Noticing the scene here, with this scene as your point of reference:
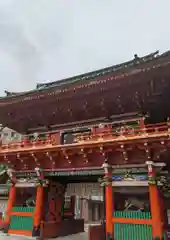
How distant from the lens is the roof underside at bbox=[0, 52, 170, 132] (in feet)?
33.2

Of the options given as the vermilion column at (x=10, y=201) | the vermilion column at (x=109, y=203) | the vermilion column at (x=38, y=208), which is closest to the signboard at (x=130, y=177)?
the vermilion column at (x=109, y=203)

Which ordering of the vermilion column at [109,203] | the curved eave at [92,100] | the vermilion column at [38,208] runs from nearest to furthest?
the vermilion column at [109,203] < the curved eave at [92,100] < the vermilion column at [38,208]

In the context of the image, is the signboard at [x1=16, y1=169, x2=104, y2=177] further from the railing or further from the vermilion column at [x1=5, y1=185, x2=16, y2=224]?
the railing

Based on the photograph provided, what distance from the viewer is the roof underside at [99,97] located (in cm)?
1011

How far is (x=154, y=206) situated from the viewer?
8.55 metres

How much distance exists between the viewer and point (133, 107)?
11.6 m

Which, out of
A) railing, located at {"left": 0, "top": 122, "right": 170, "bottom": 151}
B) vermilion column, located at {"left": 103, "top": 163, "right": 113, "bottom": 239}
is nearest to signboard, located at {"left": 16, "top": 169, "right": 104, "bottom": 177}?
vermilion column, located at {"left": 103, "top": 163, "right": 113, "bottom": 239}

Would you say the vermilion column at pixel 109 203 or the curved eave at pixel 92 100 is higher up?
the curved eave at pixel 92 100

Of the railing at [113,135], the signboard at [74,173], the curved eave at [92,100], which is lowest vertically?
the signboard at [74,173]

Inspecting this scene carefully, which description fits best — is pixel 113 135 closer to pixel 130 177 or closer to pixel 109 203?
pixel 130 177

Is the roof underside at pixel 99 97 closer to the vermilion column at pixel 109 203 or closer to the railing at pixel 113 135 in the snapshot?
the railing at pixel 113 135

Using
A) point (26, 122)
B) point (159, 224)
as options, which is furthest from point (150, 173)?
point (26, 122)

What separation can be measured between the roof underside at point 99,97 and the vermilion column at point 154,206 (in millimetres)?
3772

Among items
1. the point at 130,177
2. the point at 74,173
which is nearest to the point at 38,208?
the point at 74,173
